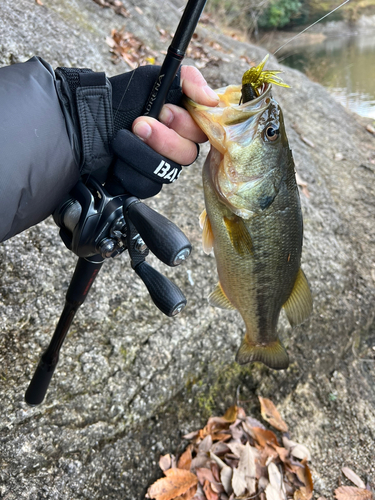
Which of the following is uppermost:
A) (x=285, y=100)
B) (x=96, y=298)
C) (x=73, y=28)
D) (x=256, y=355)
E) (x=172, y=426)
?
(x=73, y=28)

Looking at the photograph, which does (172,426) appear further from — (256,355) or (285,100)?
(285,100)

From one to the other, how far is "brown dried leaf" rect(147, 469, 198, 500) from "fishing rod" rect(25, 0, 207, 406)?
1.30 metres

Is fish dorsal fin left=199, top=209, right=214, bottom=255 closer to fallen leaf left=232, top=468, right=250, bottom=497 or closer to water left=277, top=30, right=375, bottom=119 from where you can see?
fallen leaf left=232, top=468, right=250, bottom=497

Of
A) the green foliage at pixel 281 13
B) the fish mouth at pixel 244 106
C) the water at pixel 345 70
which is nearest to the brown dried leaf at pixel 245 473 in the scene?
the fish mouth at pixel 244 106

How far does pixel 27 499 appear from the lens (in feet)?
5.78

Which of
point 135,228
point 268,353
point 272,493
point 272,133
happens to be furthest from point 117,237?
point 272,493

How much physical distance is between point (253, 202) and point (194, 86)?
51cm

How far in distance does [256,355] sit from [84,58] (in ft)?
9.35

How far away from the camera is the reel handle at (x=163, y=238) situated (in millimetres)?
975

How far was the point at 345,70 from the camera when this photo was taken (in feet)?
41.4

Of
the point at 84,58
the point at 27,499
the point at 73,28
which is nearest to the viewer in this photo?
the point at 27,499

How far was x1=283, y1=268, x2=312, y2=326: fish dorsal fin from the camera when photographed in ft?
6.07

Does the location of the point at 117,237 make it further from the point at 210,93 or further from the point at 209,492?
the point at 209,492

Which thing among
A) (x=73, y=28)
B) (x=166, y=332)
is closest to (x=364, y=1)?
(x=73, y=28)
